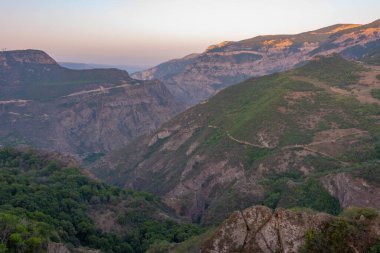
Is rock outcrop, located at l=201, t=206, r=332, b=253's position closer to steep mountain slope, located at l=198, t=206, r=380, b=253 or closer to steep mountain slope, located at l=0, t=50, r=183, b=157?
steep mountain slope, located at l=198, t=206, r=380, b=253

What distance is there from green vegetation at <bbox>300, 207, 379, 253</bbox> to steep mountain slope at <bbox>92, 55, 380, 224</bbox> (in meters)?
27.8

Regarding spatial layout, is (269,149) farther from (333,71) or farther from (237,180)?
(333,71)

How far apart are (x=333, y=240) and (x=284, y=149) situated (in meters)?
51.3

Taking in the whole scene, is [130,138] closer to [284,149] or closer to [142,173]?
[142,173]

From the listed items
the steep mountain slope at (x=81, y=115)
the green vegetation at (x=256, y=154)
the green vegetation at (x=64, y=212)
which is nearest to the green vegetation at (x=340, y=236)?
the green vegetation at (x=64, y=212)

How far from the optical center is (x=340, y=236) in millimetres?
21219

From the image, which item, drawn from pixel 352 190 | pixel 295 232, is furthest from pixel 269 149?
pixel 295 232

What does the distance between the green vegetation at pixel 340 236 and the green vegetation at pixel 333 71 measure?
81813 mm

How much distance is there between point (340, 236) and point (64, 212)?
1495 inches

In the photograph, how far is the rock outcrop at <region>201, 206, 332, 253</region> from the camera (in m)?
22.6

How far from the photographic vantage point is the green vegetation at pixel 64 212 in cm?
3412

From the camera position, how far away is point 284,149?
71.6 m

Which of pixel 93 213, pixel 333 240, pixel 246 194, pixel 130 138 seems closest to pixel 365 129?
pixel 246 194

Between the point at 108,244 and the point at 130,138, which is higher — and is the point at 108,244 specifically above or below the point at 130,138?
above
